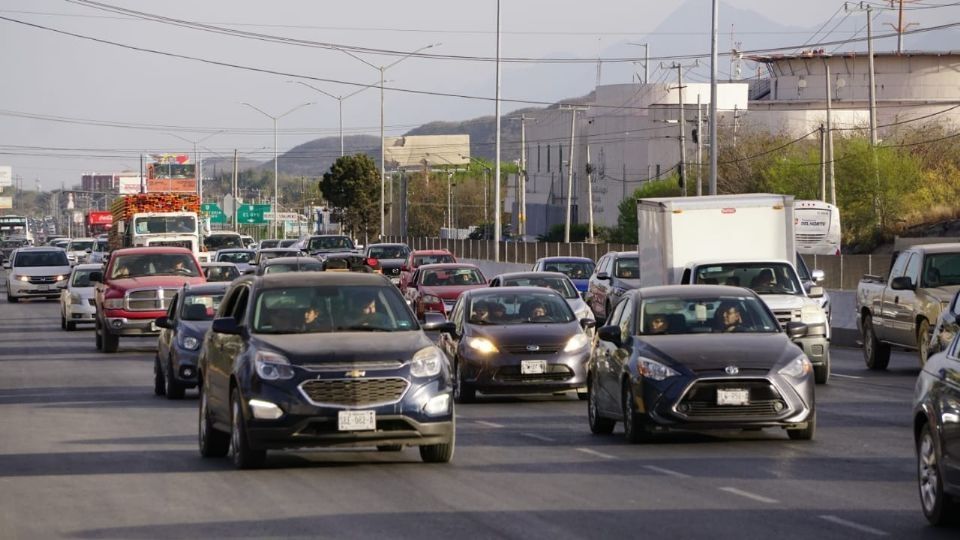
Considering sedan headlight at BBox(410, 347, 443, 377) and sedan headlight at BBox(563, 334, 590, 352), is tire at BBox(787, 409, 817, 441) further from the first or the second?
sedan headlight at BBox(563, 334, 590, 352)

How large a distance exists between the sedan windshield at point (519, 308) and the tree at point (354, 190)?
8124cm

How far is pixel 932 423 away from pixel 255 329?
21.3ft

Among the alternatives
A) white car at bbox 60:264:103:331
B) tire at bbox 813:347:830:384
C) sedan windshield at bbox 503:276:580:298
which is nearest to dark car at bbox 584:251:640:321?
sedan windshield at bbox 503:276:580:298

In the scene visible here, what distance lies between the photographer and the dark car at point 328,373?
14422 millimetres

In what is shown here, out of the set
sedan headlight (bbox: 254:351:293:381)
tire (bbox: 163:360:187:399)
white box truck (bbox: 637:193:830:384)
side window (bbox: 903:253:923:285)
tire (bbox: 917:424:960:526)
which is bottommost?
tire (bbox: 163:360:187:399)

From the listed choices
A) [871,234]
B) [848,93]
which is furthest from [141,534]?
[848,93]

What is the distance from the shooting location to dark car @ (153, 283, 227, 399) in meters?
24.4

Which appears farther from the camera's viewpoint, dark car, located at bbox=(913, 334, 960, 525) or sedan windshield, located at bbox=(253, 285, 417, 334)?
sedan windshield, located at bbox=(253, 285, 417, 334)

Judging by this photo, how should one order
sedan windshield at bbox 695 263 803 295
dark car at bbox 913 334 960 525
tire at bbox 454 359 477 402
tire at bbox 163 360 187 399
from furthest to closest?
1. sedan windshield at bbox 695 263 803 295
2. tire at bbox 163 360 187 399
3. tire at bbox 454 359 477 402
4. dark car at bbox 913 334 960 525

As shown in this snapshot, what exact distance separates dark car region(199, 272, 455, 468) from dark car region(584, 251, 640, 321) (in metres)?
23.5

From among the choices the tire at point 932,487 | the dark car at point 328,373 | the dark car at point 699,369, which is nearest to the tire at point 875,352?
the dark car at point 699,369

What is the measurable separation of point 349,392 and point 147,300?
21569 millimetres

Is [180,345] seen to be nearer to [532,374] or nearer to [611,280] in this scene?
[532,374]

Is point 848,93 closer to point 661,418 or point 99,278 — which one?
point 99,278
